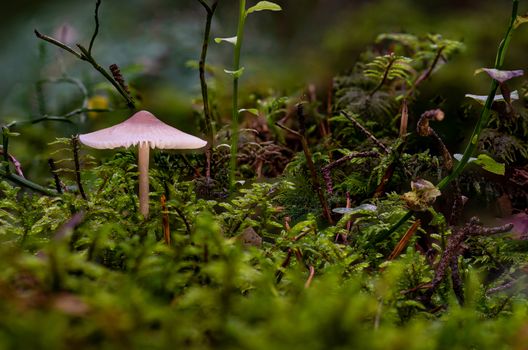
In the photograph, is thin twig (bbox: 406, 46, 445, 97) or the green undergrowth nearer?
the green undergrowth

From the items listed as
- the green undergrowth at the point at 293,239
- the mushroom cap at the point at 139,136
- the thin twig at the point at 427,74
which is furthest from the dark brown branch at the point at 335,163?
the thin twig at the point at 427,74

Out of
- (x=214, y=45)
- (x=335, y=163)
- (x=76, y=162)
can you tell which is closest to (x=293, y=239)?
(x=335, y=163)

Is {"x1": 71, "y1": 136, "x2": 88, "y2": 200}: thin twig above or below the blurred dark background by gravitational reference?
below

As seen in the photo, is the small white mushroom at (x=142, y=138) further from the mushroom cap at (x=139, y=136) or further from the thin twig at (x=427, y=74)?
the thin twig at (x=427, y=74)

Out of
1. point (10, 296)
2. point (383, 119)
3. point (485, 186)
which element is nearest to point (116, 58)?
point (383, 119)

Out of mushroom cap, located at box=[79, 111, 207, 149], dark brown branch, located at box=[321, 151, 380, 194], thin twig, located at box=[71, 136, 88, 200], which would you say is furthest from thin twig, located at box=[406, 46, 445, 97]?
thin twig, located at box=[71, 136, 88, 200]

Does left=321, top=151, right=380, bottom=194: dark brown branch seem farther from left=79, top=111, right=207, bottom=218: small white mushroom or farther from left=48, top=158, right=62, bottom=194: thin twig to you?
left=48, top=158, right=62, bottom=194: thin twig

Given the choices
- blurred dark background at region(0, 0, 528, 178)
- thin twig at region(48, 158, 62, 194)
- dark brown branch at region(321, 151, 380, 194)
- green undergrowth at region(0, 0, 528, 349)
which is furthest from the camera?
blurred dark background at region(0, 0, 528, 178)

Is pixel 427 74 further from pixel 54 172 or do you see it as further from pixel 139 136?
pixel 54 172
